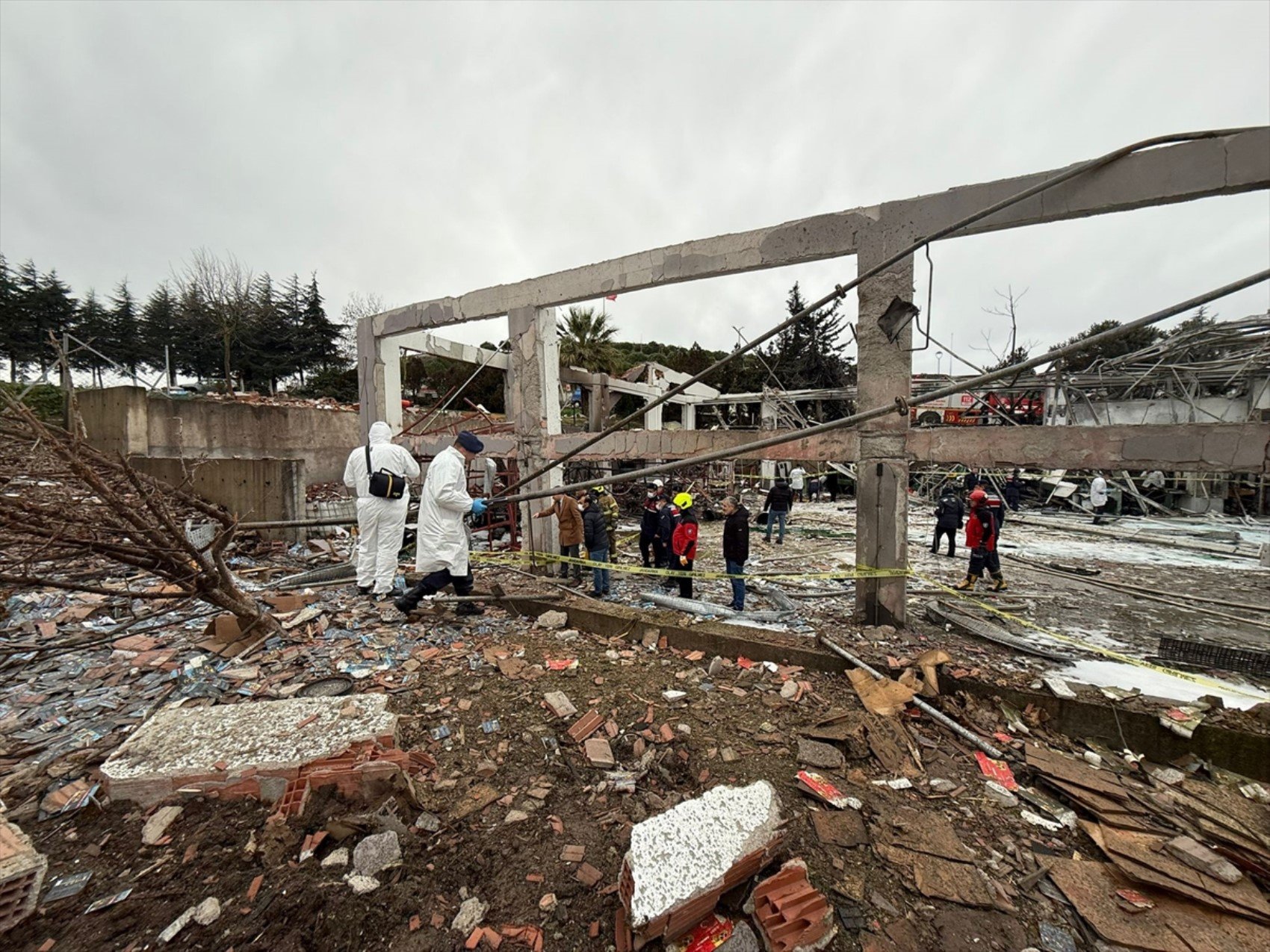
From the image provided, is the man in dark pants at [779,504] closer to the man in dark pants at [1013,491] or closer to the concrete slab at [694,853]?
the concrete slab at [694,853]

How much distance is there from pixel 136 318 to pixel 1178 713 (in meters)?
38.0

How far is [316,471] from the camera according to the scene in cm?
1356

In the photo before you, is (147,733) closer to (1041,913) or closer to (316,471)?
(1041,913)

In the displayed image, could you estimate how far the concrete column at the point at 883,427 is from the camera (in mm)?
4676

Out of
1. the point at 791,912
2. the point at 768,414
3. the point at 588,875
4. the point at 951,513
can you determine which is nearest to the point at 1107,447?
the point at 791,912

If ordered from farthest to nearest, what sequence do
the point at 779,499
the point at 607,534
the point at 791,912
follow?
the point at 779,499
the point at 607,534
the point at 791,912

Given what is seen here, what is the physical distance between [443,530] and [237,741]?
2485 millimetres

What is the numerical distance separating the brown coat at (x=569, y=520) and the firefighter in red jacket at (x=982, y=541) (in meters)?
5.75

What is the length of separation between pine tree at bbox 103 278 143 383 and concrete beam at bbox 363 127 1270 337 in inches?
1129

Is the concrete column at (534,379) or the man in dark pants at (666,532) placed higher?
the concrete column at (534,379)

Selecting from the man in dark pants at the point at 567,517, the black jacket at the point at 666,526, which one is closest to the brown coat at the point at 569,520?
the man in dark pants at the point at 567,517

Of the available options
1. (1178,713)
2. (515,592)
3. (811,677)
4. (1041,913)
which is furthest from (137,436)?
(1178,713)

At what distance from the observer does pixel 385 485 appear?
5.40 m

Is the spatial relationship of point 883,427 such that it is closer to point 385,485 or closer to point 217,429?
point 385,485
